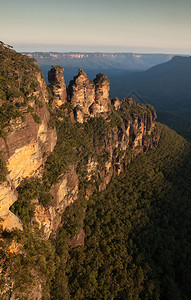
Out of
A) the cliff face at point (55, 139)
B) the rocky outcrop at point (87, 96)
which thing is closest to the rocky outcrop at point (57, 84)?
the cliff face at point (55, 139)

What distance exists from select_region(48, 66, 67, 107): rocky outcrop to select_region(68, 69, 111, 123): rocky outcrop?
3.51 m

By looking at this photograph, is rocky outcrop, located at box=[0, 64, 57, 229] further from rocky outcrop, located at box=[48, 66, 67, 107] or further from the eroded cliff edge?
rocky outcrop, located at box=[48, 66, 67, 107]

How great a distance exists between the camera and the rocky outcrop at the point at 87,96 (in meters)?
47.5

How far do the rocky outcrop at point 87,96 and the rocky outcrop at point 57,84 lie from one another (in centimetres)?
351

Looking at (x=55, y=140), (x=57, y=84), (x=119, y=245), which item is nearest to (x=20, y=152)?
(x=55, y=140)

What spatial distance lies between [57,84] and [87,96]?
10.4m

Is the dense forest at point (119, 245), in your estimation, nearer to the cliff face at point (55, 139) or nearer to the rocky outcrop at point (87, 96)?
the cliff face at point (55, 139)

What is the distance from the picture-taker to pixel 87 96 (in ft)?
167

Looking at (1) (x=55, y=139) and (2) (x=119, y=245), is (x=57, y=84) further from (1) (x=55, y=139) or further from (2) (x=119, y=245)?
(2) (x=119, y=245)

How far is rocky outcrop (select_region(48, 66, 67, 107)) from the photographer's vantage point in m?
42.8

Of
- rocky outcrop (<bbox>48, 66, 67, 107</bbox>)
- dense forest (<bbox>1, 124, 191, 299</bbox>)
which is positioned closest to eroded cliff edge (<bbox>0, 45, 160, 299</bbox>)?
rocky outcrop (<bbox>48, 66, 67, 107</bbox>)

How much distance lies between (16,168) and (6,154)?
3058 mm

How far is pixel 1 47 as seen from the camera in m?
33.5

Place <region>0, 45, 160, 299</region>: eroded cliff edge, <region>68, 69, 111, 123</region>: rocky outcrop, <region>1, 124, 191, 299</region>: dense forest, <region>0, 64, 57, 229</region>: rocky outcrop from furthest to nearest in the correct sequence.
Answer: <region>68, 69, 111, 123</region>: rocky outcrop, <region>1, 124, 191, 299</region>: dense forest, <region>0, 45, 160, 299</region>: eroded cliff edge, <region>0, 64, 57, 229</region>: rocky outcrop
